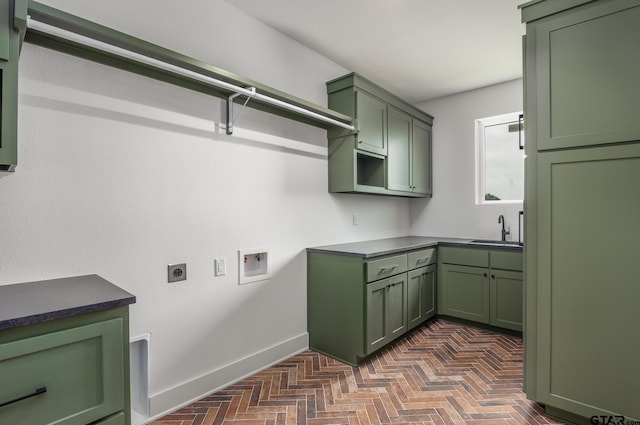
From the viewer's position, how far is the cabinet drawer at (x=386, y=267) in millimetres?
2734

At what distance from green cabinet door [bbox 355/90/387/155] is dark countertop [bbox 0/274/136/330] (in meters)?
2.35

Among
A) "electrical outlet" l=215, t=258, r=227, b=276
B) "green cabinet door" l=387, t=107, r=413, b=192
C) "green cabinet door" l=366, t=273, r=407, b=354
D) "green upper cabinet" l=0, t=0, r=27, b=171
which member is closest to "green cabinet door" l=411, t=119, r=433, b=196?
"green cabinet door" l=387, t=107, r=413, b=192

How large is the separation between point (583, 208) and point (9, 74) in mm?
2768

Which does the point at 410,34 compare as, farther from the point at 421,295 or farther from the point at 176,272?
the point at 176,272

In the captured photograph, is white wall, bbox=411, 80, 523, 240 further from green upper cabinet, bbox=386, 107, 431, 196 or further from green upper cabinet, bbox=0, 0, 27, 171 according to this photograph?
green upper cabinet, bbox=0, 0, 27, 171

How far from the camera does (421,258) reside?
11.4ft

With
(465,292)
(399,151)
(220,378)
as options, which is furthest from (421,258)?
(220,378)

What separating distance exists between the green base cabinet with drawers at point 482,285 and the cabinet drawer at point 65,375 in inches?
129

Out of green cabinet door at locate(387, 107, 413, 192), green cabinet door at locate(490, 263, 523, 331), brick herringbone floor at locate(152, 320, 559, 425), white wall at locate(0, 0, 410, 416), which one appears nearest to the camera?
white wall at locate(0, 0, 410, 416)

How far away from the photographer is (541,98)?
1.98 metres

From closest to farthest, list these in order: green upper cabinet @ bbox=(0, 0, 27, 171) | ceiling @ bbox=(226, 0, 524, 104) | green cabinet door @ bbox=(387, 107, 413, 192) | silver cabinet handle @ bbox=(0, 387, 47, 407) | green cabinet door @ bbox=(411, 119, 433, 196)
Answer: silver cabinet handle @ bbox=(0, 387, 47, 407) < green upper cabinet @ bbox=(0, 0, 27, 171) < ceiling @ bbox=(226, 0, 524, 104) < green cabinet door @ bbox=(387, 107, 413, 192) < green cabinet door @ bbox=(411, 119, 433, 196)

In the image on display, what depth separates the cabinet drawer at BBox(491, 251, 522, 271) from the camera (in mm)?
3283

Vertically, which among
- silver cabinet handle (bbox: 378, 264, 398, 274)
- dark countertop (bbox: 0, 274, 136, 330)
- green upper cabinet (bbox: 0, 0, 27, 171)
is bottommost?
silver cabinet handle (bbox: 378, 264, 398, 274)

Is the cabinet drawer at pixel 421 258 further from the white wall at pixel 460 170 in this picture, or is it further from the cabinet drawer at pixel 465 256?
the white wall at pixel 460 170
